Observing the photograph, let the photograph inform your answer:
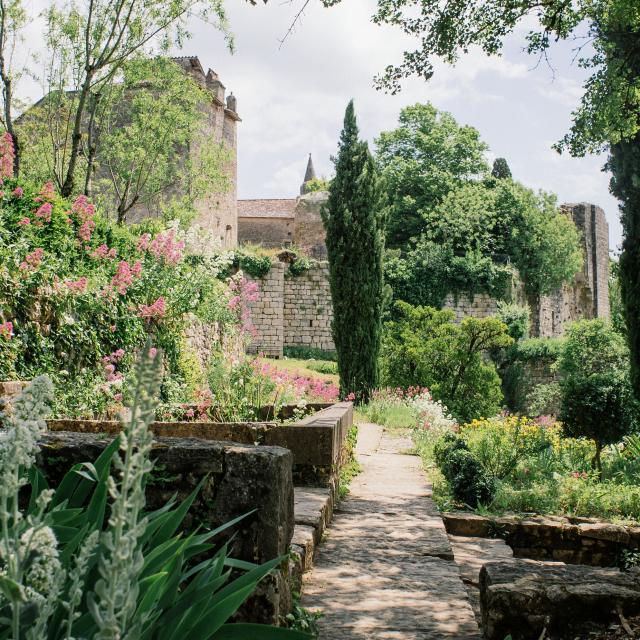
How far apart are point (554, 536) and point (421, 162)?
24.6m

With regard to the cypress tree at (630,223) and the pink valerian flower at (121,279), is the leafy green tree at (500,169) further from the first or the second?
the pink valerian flower at (121,279)

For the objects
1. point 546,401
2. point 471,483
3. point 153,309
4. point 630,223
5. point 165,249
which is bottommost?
point 546,401

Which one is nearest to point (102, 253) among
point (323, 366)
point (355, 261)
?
point (355, 261)

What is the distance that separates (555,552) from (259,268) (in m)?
18.0

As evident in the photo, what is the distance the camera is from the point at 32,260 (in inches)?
276

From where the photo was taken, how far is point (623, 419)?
9320 mm

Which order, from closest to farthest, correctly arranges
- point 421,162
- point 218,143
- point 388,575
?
1. point 388,575
2. point 218,143
3. point 421,162

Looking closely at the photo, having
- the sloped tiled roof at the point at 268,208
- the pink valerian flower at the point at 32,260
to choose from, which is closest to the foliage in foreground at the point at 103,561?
the pink valerian flower at the point at 32,260

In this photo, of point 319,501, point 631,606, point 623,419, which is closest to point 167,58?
point 623,419

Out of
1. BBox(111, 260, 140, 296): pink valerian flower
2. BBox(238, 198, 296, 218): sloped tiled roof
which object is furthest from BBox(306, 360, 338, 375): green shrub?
BBox(238, 198, 296, 218): sloped tiled roof

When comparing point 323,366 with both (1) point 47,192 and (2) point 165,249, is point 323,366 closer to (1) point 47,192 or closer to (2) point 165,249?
(2) point 165,249

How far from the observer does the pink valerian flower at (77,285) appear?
24.6ft

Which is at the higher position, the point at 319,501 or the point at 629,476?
the point at 319,501

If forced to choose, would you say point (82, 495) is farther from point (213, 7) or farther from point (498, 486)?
point (213, 7)
